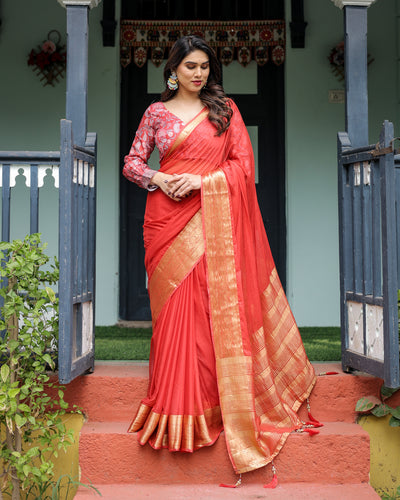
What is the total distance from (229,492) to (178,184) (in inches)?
56.2

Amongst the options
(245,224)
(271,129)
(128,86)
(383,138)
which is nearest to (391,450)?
(245,224)

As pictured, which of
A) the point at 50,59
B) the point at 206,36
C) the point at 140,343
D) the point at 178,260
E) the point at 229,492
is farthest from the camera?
the point at 206,36

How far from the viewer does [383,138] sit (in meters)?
2.94

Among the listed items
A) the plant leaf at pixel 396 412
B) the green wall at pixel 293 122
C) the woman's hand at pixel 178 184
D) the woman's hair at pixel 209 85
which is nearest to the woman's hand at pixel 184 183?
the woman's hand at pixel 178 184

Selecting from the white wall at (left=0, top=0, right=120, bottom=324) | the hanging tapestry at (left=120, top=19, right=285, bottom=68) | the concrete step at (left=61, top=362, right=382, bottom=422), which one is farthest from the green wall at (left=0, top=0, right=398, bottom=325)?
the concrete step at (left=61, top=362, right=382, bottom=422)

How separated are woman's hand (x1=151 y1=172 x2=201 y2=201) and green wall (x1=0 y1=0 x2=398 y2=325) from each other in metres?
2.48

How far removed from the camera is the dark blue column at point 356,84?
3439 millimetres

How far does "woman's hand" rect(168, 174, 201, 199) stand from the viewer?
9.81 feet

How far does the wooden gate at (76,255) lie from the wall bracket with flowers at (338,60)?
285cm

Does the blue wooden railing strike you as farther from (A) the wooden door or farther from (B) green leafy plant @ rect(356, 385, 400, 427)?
(A) the wooden door

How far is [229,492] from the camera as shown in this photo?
2783 mm

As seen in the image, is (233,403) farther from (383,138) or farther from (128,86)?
(128,86)

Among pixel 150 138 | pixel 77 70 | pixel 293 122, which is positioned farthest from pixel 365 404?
pixel 293 122

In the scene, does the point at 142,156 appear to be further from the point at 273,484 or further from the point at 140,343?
the point at 273,484
